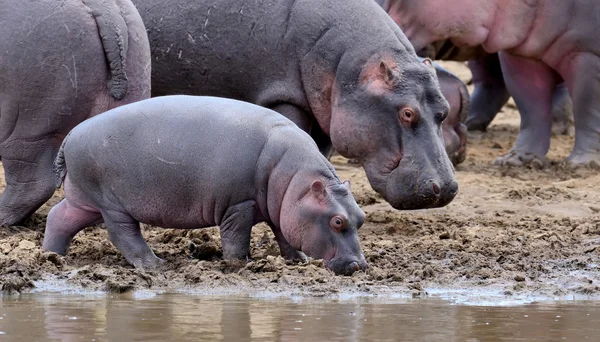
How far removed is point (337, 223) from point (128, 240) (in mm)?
977

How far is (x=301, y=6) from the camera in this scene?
815 cm

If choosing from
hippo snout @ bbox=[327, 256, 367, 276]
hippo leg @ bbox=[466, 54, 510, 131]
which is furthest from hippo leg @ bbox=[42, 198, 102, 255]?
hippo leg @ bbox=[466, 54, 510, 131]

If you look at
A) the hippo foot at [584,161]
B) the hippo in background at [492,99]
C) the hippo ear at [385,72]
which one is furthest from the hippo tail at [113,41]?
the hippo in background at [492,99]

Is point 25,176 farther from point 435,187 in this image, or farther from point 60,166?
point 435,187

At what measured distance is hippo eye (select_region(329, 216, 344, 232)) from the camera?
6562 mm

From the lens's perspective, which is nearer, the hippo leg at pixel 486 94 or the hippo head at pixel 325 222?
the hippo head at pixel 325 222

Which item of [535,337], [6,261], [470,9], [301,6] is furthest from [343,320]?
[470,9]

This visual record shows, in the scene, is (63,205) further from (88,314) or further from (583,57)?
(583,57)

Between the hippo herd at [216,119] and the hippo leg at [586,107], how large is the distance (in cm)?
259

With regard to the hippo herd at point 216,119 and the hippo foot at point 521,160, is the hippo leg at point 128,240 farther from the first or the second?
the hippo foot at point 521,160

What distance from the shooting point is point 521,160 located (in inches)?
427

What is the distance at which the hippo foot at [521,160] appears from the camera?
10742 millimetres

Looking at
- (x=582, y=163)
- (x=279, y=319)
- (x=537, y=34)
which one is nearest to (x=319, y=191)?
Answer: (x=279, y=319)

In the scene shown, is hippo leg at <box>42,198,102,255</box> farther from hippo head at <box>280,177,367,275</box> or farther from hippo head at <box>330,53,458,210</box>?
hippo head at <box>330,53,458,210</box>
